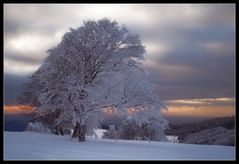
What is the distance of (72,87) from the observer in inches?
1145

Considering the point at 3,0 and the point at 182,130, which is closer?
the point at 3,0

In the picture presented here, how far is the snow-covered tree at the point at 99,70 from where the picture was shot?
3022 cm

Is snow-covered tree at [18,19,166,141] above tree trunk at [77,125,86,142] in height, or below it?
above

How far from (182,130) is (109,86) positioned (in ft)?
240

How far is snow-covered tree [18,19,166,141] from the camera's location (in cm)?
3022

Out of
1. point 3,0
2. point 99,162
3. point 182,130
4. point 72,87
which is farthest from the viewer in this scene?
point 182,130

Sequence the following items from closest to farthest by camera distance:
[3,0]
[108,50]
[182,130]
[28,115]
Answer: [3,0] → [108,50] → [28,115] → [182,130]

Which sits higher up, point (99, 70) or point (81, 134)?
point (99, 70)

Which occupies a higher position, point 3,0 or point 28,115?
point 3,0

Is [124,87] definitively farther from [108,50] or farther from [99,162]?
[99,162]

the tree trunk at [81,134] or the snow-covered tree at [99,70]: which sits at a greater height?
the snow-covered tree at [99,70]

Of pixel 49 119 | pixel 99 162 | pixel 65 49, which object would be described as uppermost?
pixel 65 49

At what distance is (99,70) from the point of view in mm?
31047

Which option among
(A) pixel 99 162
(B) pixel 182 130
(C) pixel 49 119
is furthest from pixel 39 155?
(B) pixel 182 130
